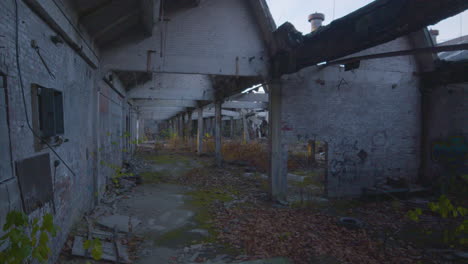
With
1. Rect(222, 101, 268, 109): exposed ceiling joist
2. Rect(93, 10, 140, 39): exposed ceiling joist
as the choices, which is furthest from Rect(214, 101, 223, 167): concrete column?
Rect(93, 10, 140, 39): exposed ceiling joist

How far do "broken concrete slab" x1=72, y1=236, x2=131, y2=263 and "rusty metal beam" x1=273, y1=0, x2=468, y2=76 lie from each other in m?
5.10

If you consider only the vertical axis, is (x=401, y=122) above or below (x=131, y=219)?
above

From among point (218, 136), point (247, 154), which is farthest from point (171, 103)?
point (247, 154)

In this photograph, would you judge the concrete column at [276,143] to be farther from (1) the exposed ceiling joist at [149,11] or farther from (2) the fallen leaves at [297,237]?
(1) the exposed ceiling joist at [149,11]

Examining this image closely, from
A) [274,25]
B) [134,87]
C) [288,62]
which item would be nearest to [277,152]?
[288,62]

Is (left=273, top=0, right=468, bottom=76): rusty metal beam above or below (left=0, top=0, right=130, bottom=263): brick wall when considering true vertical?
above

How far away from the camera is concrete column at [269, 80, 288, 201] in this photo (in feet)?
26.2

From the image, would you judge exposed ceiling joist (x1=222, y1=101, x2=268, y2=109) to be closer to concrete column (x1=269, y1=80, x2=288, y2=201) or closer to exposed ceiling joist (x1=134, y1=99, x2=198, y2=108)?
exposed ceiling joist (x1=134, y1=99, x2=198, y2=108)

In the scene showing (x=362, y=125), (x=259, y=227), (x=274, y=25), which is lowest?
(x=259, y=227)

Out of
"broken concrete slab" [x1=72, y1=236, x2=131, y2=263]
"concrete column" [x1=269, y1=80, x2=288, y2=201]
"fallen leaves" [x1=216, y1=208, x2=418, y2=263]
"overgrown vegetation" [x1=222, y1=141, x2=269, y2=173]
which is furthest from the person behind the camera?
"overgrown vegetation" [x1=222, y1=141, x2=269, y2=173]

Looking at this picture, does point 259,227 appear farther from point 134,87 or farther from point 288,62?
point 134,87

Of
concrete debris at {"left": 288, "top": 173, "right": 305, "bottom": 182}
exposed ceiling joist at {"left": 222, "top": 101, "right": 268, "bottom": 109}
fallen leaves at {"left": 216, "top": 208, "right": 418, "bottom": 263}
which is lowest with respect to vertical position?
fallen leaves at {"left": 216, "top": 208, "right": 418, "bottom": 263}

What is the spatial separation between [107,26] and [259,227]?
5284 mm

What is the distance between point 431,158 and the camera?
9305mm
